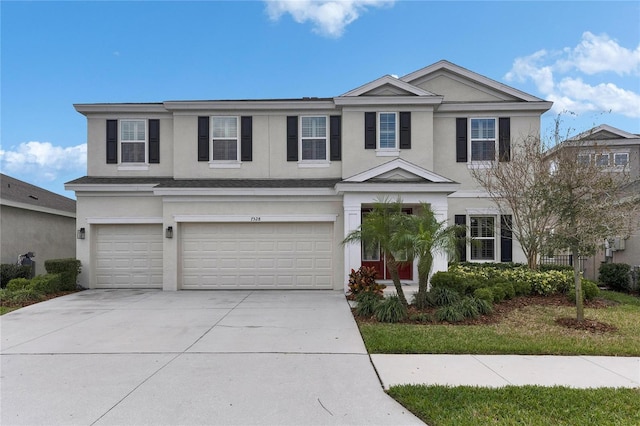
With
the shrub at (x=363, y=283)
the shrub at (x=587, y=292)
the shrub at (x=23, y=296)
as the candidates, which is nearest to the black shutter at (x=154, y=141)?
the shrub at (x=23, y=296)

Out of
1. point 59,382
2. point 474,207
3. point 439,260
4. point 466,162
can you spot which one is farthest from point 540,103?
point 59,382

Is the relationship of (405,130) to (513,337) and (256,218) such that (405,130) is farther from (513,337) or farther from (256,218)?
(513,337)

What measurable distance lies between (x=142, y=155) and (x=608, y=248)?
17407 millimetres

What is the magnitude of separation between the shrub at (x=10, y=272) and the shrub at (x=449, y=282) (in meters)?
13.2

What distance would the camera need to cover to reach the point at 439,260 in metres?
11.7

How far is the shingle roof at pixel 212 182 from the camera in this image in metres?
12.5

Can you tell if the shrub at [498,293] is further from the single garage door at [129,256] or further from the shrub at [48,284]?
the shrub at [48,284]

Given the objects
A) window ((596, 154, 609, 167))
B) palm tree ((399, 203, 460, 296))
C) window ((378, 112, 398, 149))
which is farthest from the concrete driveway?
window ((596, 154, 609, 167))

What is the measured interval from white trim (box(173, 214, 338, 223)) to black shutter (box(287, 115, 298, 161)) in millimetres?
2231

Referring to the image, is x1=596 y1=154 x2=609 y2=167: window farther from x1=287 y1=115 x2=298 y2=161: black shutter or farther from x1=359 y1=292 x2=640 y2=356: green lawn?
x1=287 y1=115 x2=298 y2=161: black shutter

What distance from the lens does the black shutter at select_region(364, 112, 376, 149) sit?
13117mm

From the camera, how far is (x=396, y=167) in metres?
12.0

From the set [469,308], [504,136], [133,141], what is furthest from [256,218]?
[504,136]

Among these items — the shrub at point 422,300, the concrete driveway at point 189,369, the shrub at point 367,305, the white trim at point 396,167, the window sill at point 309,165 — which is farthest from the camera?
the window sill at point 309,165
